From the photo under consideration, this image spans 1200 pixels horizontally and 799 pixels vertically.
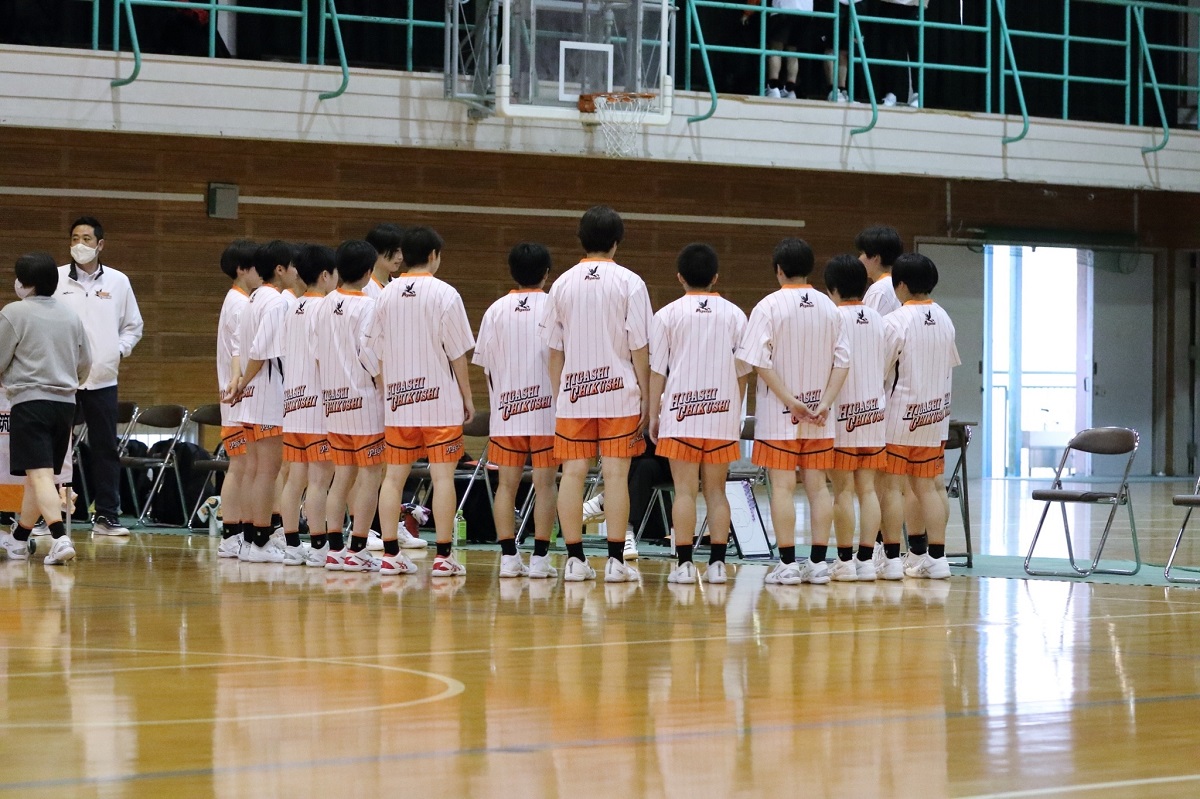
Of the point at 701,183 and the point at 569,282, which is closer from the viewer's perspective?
the point at 569,282

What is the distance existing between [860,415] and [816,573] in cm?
77

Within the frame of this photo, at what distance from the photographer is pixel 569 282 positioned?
7.20 m

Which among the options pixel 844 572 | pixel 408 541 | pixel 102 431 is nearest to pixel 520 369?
pixel 844 572

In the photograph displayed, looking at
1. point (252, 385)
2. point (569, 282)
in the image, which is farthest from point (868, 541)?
point (252, 385)

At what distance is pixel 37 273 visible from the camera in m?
8.09

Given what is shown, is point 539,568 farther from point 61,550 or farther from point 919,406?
point 61,550

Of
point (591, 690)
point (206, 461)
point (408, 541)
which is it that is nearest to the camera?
point (591, 690)

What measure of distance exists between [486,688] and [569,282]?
302cm

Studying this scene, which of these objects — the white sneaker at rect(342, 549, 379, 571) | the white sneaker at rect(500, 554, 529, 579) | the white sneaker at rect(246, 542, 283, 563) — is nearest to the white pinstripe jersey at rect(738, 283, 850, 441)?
the white sneaker at rect(500, 554, 529, 579)

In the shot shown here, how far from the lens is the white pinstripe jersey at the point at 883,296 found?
26.7 feet

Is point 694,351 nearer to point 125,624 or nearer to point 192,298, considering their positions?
point 125,624

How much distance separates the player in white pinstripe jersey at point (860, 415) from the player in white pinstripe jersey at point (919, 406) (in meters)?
0.16

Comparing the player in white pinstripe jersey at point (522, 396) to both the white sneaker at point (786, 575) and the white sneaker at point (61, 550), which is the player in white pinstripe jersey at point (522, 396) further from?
the white sneaker at point (61, 550)

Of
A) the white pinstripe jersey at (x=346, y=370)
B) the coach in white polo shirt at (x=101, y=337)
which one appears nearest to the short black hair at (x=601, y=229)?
the white pinstripe jersey at (x=346, y=370)
